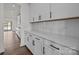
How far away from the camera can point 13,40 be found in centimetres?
169

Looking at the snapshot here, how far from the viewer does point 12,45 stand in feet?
5.43

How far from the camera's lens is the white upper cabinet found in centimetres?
163

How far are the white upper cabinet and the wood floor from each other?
→ 84cm

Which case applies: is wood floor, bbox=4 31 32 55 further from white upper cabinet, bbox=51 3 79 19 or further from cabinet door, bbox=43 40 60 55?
white upper cabinet, bbox=51 3 79 19

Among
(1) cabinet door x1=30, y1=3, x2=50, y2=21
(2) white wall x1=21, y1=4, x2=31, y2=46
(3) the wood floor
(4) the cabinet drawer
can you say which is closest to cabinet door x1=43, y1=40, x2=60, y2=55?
(4) the cabinet drawer

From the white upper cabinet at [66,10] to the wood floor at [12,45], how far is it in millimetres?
837

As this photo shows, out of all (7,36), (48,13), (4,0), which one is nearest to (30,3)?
(4,0)

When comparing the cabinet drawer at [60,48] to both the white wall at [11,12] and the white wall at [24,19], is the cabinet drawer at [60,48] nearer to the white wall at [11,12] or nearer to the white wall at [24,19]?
the white wall at [24,19]

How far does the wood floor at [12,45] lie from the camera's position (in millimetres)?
1615

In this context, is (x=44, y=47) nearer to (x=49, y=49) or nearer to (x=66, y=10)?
(x=49, y=49)

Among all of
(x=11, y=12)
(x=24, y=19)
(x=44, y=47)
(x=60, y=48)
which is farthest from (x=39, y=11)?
(x=60, y=48)

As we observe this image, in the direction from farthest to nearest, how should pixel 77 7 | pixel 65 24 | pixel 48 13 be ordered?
1. pixel 48 13
2. pixel 65 24
3. pixel 77 7

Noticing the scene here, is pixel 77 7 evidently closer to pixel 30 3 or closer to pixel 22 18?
pixel 30 3
